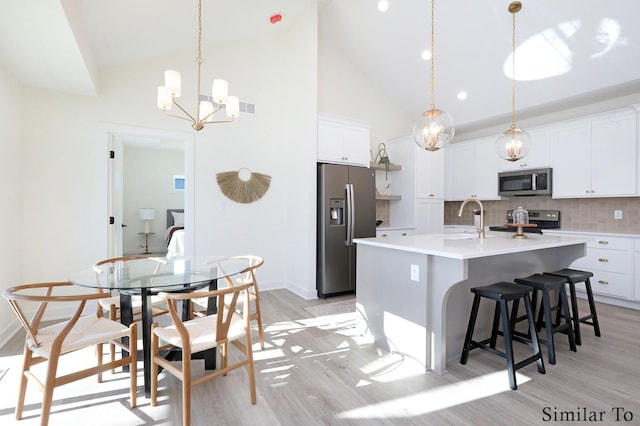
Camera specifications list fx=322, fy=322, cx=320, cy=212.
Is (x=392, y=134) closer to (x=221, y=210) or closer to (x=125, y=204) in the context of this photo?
(x=221, y=210)

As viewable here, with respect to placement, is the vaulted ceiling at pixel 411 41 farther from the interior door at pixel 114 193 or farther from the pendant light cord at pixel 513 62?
the interior door at pixel 114 193

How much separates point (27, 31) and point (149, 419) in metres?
2.66

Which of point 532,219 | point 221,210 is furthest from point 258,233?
point 532,219

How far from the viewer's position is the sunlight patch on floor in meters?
1.85

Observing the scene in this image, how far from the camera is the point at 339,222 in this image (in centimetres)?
441

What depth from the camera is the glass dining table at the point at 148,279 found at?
1.96 metres

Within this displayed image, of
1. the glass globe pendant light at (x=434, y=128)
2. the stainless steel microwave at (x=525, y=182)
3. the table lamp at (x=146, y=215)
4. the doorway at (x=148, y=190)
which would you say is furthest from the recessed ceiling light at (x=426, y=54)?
the table lamp at (x=146, y=215)

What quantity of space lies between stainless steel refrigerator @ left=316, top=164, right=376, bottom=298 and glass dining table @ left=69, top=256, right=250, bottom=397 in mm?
1775

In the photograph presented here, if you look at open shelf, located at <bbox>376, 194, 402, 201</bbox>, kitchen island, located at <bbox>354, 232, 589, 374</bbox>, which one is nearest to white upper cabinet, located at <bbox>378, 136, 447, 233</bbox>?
open shelf, located at <bbox>376, 194, 402, 201</bbox>

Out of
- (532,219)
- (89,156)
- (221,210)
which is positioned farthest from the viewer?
(532,219)

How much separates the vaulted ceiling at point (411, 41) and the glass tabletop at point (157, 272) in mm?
1701

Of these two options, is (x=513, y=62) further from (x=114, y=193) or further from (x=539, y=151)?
(x=114, y=193)

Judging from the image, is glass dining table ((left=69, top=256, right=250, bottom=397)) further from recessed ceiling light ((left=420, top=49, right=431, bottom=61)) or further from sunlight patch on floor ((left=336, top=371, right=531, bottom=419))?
recessed ceiling light ((left=420, top=49, right=431, bottom=61))

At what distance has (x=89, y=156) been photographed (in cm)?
354
